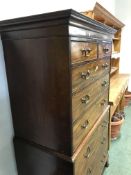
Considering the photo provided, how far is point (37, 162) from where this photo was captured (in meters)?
1.15

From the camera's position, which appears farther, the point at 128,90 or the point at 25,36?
the point at 128,90

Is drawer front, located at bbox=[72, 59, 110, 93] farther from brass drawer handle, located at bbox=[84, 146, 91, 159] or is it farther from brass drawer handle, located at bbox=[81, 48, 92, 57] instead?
brass drawer handle, located at bbox=[84, 146, 91, 159]

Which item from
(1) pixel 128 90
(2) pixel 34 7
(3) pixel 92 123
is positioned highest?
(2) pixel 34 7

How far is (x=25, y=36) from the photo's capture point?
0.94m

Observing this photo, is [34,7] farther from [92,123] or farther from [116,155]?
[116,155]

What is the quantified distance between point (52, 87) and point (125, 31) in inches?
150

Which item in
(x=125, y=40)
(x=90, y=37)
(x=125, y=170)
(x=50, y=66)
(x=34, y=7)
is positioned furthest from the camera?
(x=125, y=40)

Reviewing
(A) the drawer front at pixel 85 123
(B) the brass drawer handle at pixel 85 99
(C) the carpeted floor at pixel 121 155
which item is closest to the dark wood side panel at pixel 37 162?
(A) the drawer front at pixel 85 123

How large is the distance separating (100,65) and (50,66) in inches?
23.3

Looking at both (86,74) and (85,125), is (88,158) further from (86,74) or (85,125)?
(86,74)

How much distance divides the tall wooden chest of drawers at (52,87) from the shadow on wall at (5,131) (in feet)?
0.11

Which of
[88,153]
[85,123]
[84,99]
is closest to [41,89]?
[84,99]

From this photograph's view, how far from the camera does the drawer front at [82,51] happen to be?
2.87 ft

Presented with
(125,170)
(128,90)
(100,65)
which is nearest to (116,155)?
(125,170)
